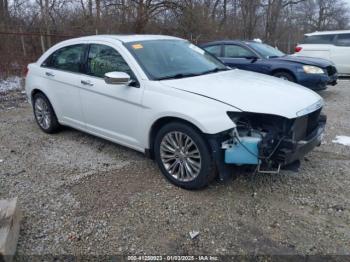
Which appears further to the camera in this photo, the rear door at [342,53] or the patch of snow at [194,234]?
the rear door at [342,53]

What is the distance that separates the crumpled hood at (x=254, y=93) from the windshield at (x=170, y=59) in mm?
204

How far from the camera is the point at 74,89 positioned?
4629 mm

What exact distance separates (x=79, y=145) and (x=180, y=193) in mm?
2141

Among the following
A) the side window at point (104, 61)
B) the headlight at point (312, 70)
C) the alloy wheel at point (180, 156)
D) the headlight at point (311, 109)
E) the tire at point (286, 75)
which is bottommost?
the alloy wheel at point (180, 156)

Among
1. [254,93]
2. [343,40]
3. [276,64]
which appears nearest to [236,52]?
[276,64]

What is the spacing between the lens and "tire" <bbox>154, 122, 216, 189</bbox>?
336cm

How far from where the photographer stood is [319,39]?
11.9 m

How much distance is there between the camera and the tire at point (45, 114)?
534cm

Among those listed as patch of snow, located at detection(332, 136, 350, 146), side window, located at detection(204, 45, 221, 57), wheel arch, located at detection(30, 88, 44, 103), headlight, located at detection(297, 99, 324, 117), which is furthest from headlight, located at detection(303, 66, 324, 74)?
wheel arch, located at detection(30, 88, 44, 103)

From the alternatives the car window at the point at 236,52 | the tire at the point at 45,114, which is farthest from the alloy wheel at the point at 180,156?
the car window at the point at 236,52

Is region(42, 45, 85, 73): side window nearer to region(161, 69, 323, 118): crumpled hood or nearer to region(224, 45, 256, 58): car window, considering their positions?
region(161, 69, 323, 118): crumpled hood

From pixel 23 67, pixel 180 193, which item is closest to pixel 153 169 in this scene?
pixel 180 193

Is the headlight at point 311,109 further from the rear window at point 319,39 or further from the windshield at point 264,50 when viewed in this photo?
the rear window at point 319,39

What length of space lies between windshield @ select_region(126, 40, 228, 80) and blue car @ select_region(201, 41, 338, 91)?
3.68m
